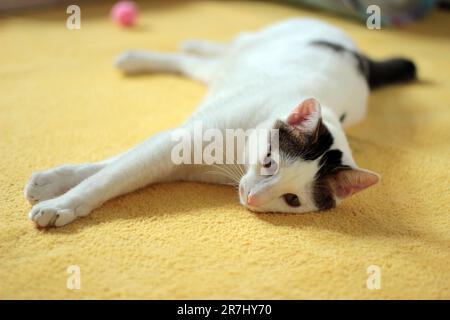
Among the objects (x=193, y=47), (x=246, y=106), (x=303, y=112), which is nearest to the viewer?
(x=303, y=112)

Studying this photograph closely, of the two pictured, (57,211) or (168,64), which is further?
(168,64)

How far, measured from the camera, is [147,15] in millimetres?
3492

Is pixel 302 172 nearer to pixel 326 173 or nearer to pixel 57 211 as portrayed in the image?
pixel 326 173

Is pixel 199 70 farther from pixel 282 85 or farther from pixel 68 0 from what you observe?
pixel 68 0

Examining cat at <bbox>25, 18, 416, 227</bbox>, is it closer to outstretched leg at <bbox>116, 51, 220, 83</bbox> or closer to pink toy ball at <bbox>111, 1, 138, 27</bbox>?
outstretched leg at <bbox>116, 51, 220, 83</bbox>

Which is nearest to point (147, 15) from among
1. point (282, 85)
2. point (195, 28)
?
point (195, 28)

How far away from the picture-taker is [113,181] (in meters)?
1.54

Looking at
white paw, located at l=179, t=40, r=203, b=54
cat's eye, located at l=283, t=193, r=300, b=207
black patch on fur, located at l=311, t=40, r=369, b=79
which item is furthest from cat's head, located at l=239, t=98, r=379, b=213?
white paw, located at l=179, t=40, r=203, b=54

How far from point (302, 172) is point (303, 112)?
189 millimetres

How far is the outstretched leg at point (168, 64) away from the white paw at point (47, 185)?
3.64 feet

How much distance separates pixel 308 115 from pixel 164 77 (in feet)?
4.15

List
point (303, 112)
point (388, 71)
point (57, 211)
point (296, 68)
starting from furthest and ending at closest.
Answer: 1. point (388, 71)
2. point (296, 68)
3. point (303, 112)
4. point (57, 211)

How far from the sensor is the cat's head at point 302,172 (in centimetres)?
148

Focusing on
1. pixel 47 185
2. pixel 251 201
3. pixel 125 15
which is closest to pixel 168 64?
pixel 125 15
